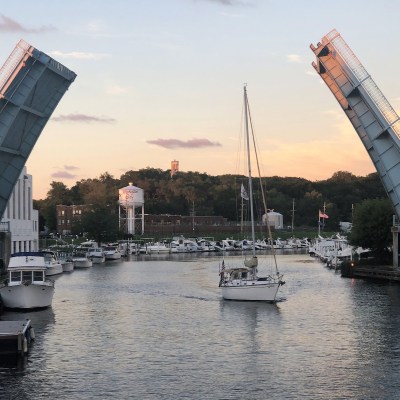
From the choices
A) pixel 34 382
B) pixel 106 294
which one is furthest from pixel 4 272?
pixel 34 382

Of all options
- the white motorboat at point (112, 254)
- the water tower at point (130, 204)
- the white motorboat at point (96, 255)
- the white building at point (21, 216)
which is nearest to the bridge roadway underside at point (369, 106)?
the white building at point (21, 216)

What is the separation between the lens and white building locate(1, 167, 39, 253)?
192ft

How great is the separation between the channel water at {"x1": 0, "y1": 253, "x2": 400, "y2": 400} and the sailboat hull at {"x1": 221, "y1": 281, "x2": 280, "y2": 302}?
1.82 ft

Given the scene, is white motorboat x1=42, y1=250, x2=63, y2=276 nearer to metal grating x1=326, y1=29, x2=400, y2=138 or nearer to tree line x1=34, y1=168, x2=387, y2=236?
metal grating x1=326, y1=29, x2=400, y2=138

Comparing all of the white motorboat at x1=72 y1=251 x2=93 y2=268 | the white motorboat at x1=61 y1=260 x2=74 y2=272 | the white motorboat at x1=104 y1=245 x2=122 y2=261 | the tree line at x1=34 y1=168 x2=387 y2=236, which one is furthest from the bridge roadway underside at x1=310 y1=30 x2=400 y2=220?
the tree line at x1=34 y1=168 x2=387 y2=236

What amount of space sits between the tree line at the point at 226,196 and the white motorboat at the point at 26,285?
107 m

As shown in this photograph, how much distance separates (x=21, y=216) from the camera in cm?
6172

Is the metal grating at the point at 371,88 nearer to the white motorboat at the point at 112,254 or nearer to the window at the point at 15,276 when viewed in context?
the window at the point at 15,276

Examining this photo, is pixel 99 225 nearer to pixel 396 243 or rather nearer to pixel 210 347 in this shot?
pixel 396 243

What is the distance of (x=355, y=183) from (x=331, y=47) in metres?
118

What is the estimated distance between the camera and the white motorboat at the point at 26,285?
38.8 m

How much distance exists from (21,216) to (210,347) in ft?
114

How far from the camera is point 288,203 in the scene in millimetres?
158500

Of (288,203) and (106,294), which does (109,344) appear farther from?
(288,203)
